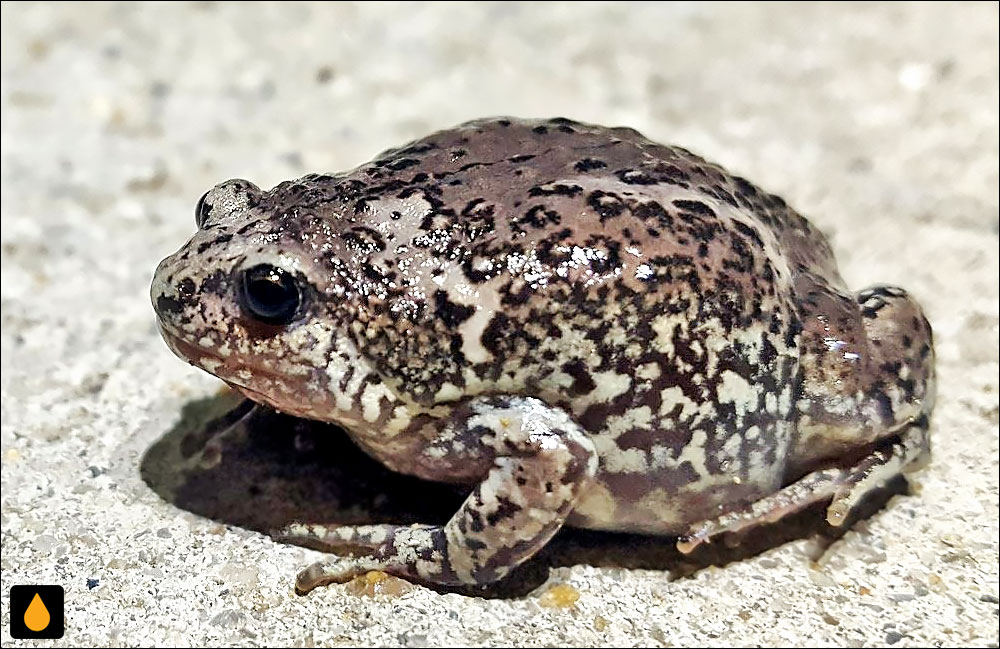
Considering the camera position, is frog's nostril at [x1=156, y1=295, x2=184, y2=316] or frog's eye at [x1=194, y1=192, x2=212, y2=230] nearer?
frog's nostril at [x1=156, y1=295, x2=184, y2=316]

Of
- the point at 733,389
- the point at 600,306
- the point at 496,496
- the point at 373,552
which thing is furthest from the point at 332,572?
the point at 733,389

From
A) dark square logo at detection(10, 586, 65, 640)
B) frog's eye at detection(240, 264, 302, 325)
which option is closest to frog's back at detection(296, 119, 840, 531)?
frog's eye at detection(240, 264, 302, 325)

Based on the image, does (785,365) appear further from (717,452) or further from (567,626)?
(567,626)

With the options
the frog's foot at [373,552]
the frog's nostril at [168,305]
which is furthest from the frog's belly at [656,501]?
the frog's nostril at [168,305]

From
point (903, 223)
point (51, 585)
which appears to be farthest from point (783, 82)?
point (51, 585)

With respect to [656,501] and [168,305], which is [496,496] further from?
[168,305]

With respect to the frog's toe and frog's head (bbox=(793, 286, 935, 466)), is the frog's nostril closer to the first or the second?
the frog's toe

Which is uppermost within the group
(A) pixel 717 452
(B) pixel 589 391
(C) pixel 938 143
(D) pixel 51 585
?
(C) pixel 938 143
